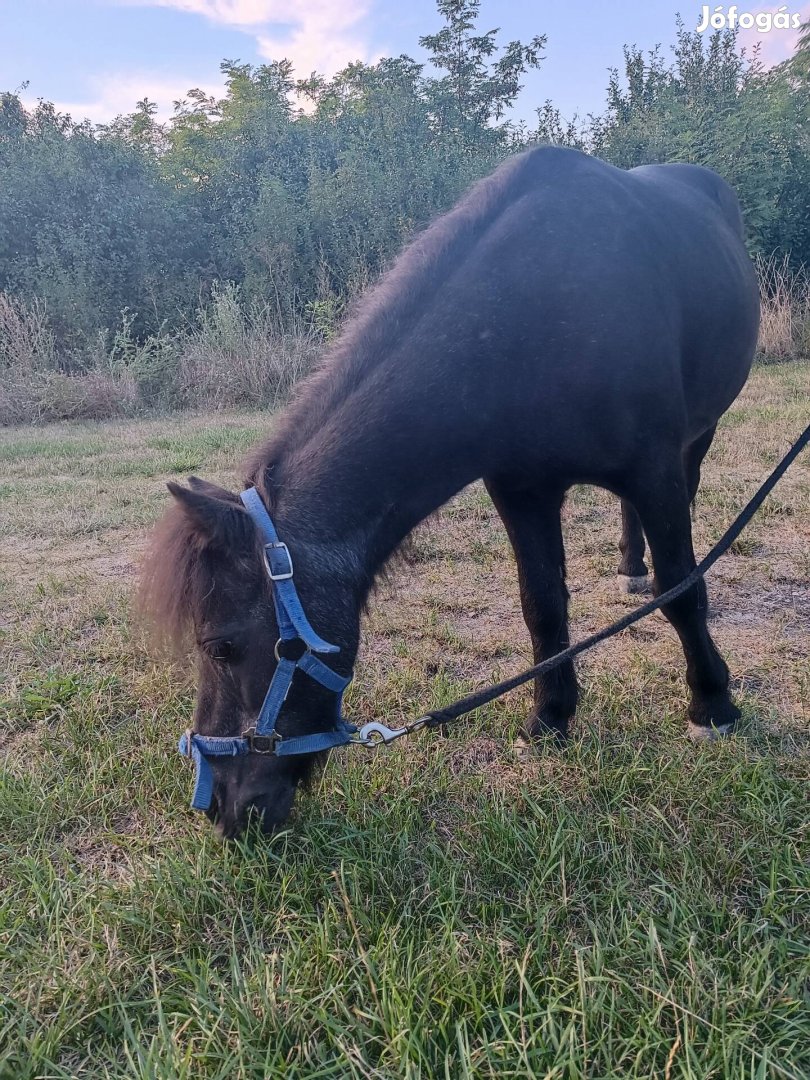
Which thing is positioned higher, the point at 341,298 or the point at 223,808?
the point at 341,298

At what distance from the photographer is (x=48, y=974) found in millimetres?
1548

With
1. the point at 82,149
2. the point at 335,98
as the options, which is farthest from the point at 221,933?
the point at 335,98

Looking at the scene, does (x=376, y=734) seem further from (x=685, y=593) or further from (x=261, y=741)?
(x=685, y=593)

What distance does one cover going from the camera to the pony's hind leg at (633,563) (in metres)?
3.77

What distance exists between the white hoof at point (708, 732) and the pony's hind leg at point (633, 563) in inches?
53.6

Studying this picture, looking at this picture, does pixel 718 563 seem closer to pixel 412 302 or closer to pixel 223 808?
pixel 412 302

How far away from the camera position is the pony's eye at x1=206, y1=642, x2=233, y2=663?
1697 mm

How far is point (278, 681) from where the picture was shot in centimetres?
171

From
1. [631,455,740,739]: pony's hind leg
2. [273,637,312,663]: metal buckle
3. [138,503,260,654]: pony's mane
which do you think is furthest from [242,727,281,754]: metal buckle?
[631,455,740,739]: pony's hind leg

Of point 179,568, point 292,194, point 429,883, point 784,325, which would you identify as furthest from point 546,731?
point 292,194

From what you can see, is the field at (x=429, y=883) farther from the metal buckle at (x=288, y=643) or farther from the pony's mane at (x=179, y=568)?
the pony's mane at (x=179, y=568)

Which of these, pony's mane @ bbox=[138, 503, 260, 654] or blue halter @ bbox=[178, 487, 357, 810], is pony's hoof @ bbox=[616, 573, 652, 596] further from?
pony's mane @ bbox=[138, 503, 260, 654]

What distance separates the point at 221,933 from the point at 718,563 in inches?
129

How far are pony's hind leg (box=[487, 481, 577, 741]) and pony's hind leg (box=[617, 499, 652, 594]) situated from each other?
1.25 metres
